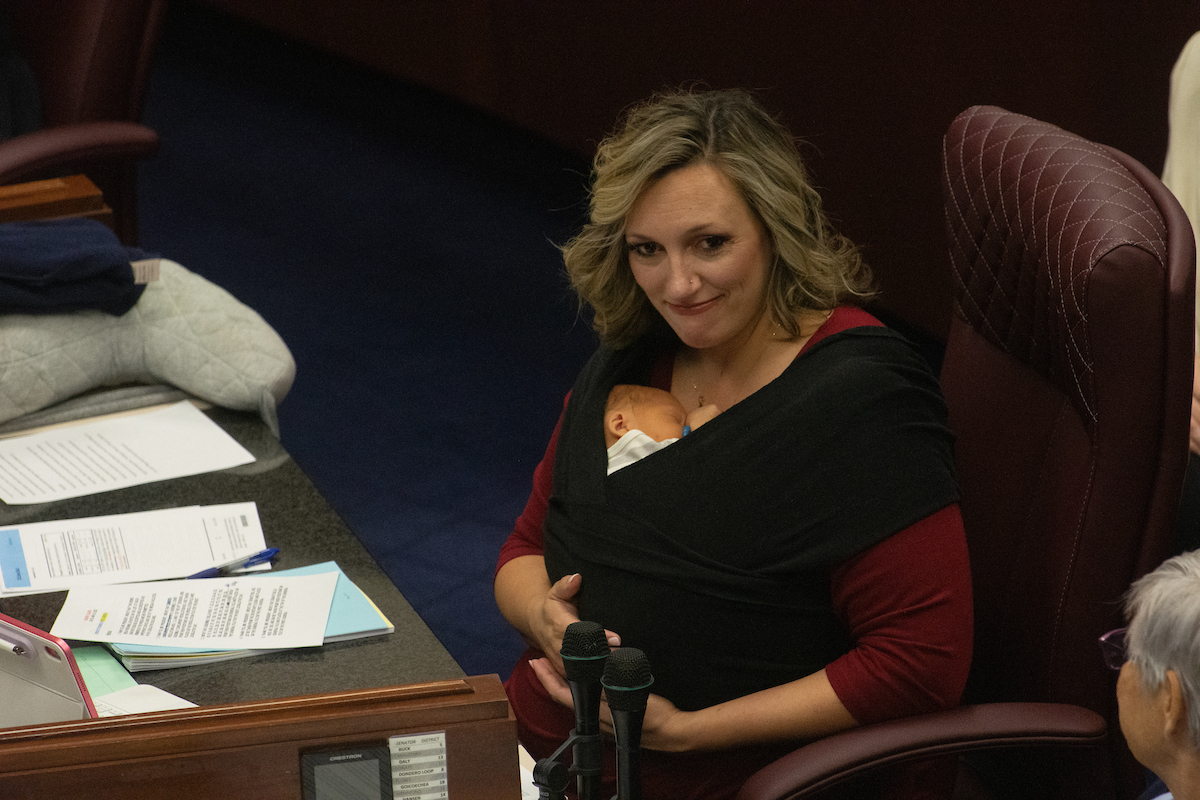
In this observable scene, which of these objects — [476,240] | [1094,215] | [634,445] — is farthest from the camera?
[476,240]

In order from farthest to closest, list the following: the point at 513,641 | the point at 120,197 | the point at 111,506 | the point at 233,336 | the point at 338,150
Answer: the point at 338,150, the point at 120,197, the point at 513,641, the point at 233,336, the point at 111,506

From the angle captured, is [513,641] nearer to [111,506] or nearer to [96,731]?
[111,506]

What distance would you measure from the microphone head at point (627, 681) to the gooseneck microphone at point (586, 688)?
0.03 metres

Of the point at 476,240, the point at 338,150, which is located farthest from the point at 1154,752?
the point at 338,150

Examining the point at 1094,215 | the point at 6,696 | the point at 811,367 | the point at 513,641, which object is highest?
the point at 1094,215

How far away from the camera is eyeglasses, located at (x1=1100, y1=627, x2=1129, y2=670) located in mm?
1318

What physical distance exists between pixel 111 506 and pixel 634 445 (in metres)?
0.78

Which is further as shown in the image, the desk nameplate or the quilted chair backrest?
the quilted chair backrest

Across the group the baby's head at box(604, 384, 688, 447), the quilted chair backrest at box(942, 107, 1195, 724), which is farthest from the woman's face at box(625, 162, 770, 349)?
the quilted chair backrest at box(942, 107, 1195, 724)

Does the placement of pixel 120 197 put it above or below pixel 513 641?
above

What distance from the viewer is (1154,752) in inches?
48.0

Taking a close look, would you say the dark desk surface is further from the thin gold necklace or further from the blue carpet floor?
the blue carpet floor

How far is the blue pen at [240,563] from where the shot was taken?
1720mm

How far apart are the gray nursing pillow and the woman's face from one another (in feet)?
2.53
